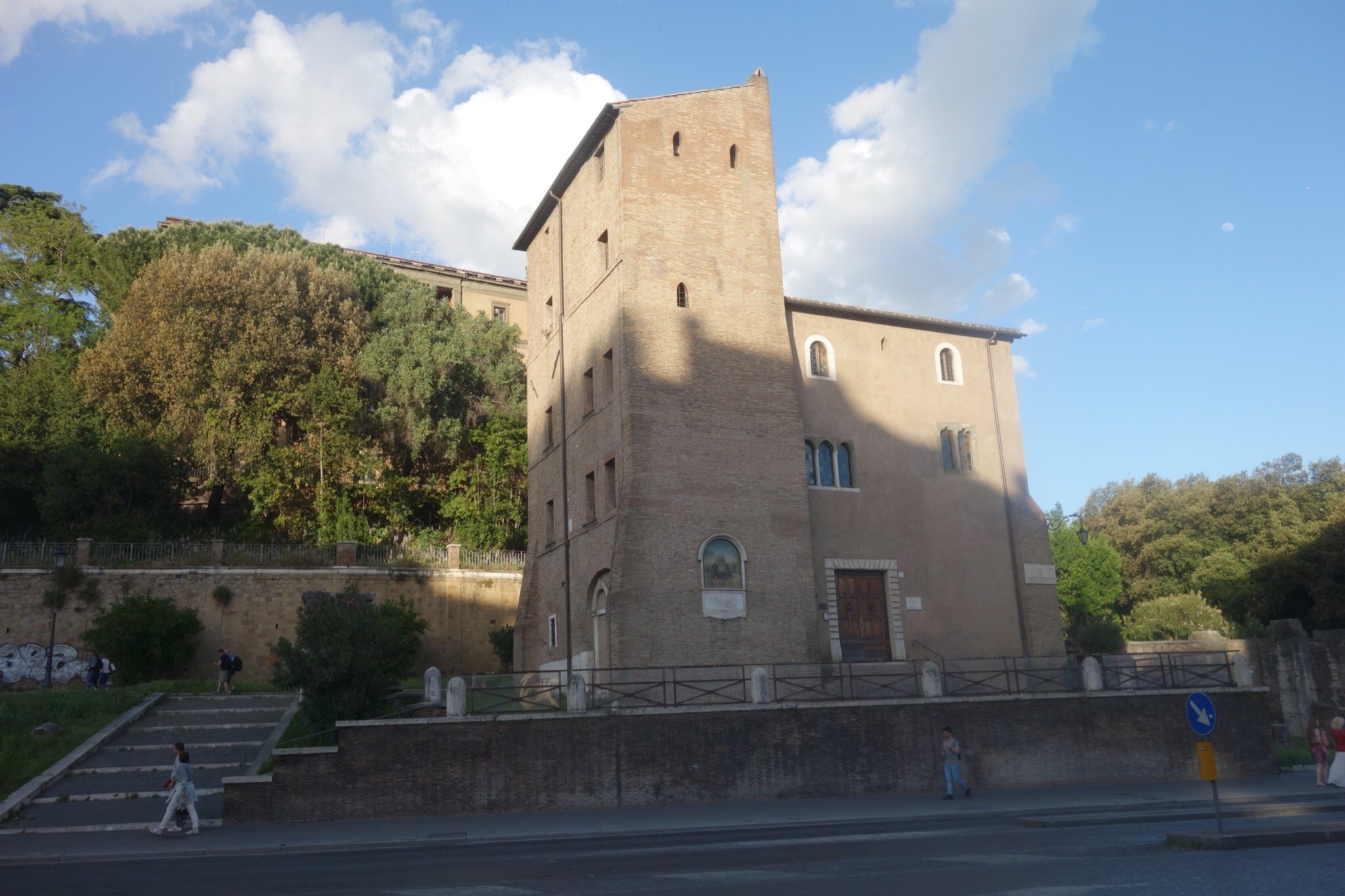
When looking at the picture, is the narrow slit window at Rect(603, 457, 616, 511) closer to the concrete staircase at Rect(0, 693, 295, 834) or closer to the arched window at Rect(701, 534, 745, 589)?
the arched window at Rect(701, 534, 745, 589)

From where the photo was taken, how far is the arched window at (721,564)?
24000 mm

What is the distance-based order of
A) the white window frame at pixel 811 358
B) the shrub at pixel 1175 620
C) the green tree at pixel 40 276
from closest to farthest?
the white window frame at pixel 811 358
the shrub at pixel 1175 620
the green tree at pixel 40 276

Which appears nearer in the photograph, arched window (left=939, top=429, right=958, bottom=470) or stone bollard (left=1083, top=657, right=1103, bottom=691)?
stone bollard (left=1083, top=657, right=1103, bottom=691)

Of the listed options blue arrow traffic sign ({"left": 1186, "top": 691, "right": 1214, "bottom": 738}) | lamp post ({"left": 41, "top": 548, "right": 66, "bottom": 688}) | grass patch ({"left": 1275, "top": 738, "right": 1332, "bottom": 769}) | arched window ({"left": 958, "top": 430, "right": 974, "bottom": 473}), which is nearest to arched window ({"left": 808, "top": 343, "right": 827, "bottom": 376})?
arched window ({"left": 958, "top": 430, "right": 974, "bottom": 473})

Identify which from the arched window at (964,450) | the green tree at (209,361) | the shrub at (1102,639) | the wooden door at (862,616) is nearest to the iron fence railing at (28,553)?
the green tree at (209,361)

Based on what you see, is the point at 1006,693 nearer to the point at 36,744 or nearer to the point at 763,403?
the point at 763,403

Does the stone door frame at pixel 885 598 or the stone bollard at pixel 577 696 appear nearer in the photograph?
the stone bollard at pixel 577 696

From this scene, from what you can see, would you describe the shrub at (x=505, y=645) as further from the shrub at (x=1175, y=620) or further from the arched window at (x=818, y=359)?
the shrub at (x=1175, y=620)

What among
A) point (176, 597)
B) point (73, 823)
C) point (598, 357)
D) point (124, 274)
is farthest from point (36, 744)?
point (124, 274)

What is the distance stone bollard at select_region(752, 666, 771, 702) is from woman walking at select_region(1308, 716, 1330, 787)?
34.3ft

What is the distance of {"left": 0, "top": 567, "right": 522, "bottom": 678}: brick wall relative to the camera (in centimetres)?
3112

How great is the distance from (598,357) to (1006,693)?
511 inches

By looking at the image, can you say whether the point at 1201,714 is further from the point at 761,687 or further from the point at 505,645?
the point at 505,645

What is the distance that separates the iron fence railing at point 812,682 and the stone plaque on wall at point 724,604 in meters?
1.26
